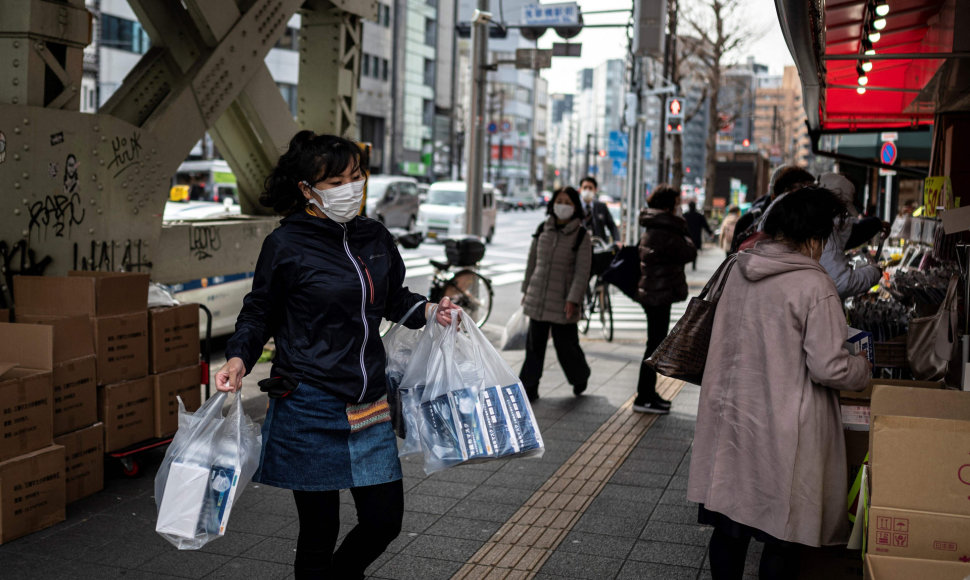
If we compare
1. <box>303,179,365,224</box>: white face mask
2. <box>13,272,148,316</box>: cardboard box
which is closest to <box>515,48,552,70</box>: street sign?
<box>13,272,148,316</box>: cardboard box

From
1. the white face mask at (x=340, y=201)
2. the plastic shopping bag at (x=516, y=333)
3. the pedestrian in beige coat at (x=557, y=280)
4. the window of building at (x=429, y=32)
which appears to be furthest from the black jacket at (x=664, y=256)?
the window of building at (x=429, y=32)

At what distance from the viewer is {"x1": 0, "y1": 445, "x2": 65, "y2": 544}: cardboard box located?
446 cm

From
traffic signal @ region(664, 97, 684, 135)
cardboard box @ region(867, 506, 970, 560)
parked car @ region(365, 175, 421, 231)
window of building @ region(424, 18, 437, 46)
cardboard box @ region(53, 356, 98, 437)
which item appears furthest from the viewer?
window of building @ region(424, 18, 437, 46)

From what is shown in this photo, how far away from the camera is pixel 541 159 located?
5399 inches

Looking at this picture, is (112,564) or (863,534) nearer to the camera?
(863,534)

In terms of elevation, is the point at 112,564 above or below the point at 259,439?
below

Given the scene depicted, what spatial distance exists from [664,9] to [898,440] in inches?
473

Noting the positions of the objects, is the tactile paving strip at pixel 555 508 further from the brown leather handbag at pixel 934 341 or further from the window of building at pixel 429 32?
the window of building at pixel 429 32

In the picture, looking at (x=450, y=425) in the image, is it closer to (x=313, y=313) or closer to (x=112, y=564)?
(x=313, y=313)

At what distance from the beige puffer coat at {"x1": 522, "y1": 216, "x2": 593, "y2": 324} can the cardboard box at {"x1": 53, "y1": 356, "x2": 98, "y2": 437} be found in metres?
3.72

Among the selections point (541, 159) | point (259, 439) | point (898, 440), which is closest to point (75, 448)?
point (259, 439)

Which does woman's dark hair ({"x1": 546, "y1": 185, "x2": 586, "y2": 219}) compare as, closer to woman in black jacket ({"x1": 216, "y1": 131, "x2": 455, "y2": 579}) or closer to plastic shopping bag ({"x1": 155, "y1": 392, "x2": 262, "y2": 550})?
woman in black jacket ({"x1": 216, "y1": 131, "x2": 455, "y2": 579})

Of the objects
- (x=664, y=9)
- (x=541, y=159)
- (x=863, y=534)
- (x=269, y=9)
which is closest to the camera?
(x=863, y=534)

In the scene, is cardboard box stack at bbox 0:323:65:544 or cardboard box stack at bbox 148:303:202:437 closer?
cardboard box stack at bbox 0:323:65:544
